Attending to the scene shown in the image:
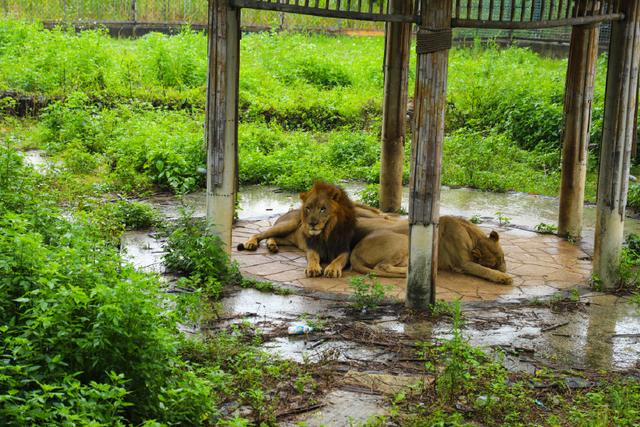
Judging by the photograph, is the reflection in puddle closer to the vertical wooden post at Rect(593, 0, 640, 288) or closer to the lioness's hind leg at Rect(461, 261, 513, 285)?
the vertical wooden post at Rect(593, 0, 640, 288)

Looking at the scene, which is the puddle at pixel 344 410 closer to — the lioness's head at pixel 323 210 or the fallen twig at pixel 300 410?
the fallen twig at pixel 300 410

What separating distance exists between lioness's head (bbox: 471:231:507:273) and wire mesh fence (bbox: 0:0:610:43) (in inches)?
617

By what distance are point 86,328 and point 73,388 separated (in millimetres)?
814

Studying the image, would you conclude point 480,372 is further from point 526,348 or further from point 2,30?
point 2,30

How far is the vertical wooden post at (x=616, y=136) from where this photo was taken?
31.4 feet

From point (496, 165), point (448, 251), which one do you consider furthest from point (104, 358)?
point (496, 165)

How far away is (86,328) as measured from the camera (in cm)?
609

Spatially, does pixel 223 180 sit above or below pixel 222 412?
above

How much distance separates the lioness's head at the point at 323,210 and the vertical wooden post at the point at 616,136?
2.78 metres

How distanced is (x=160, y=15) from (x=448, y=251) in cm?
2006

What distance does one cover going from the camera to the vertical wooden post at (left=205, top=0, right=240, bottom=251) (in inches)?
362

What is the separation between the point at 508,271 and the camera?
34.8 feet

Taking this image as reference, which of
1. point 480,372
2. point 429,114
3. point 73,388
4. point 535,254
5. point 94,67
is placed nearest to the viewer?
point 73,388

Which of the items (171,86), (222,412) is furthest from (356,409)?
(171,86)
